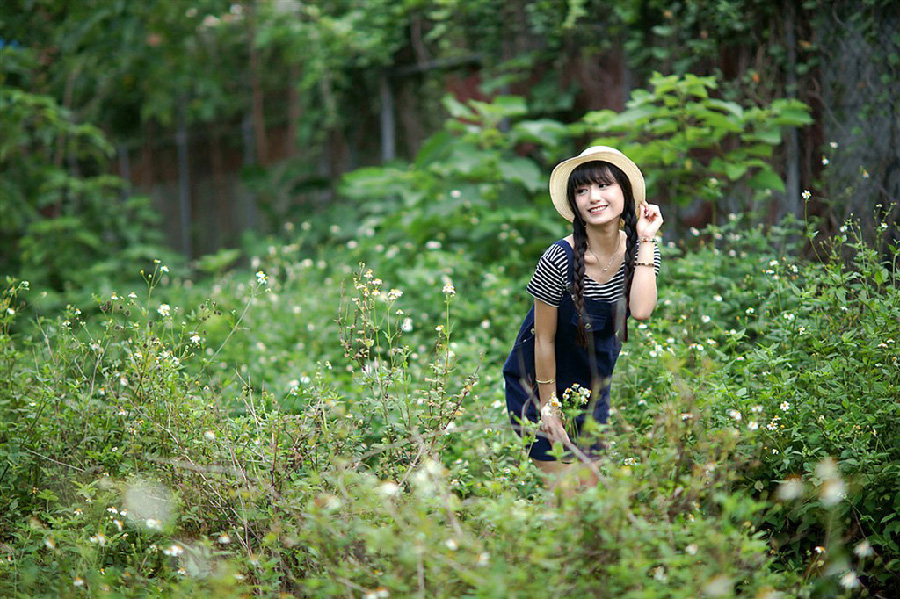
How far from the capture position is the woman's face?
3027 mm

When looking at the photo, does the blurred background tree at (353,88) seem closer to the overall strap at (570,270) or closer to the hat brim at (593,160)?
the hat brim at (593,160)

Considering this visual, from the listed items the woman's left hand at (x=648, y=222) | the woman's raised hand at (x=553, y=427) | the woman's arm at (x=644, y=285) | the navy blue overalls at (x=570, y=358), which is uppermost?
the woman's left hand at (x=648, y=222)

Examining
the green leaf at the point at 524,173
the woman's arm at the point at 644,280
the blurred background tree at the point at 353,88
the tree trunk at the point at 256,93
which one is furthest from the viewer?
the tree trunk at the point at 256,93

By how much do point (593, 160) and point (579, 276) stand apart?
0.46m

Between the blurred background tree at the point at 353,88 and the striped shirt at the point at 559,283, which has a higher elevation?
the blurred background tree at the point at 353,88

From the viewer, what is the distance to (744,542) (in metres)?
2.06

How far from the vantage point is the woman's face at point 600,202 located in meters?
3.03

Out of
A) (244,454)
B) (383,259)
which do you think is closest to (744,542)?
(244,454)

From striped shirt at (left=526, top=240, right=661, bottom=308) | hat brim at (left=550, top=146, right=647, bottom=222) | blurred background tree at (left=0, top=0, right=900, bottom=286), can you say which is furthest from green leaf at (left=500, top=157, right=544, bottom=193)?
striped shirt at (left=526, top=240, right=661, bottom=308)

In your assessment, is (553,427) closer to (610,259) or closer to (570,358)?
(570,358)

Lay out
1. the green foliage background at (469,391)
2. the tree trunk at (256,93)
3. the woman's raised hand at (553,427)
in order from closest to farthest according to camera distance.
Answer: the green foliage background at (469,391) → the woman's raised hand at (553,427) → the tree trunk at (256,93)

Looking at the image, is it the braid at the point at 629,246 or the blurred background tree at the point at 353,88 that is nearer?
the braid at the point at 629,246

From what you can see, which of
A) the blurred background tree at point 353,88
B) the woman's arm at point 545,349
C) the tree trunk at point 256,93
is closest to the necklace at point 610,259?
the woman's arm at point 545,349

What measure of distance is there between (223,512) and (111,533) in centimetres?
40
